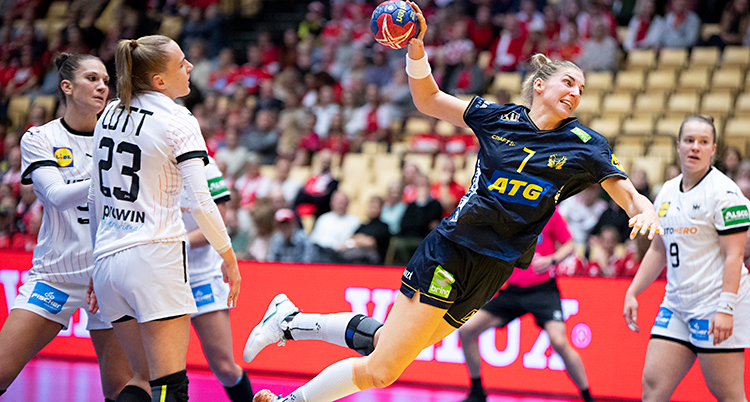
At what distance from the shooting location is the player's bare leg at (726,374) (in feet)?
12.6

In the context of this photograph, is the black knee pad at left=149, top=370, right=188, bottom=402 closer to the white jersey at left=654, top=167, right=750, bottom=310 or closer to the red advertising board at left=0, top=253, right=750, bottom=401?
the white jersey at left=654, top=167, right=750, bottom=310

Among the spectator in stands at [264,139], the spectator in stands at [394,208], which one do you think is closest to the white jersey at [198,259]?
the spectator in stands at [394,208]

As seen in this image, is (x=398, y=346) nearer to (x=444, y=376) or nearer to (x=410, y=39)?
(x=410, y=39)

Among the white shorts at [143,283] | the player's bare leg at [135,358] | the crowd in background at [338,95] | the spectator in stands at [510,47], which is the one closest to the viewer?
the white shorts at [143,283]

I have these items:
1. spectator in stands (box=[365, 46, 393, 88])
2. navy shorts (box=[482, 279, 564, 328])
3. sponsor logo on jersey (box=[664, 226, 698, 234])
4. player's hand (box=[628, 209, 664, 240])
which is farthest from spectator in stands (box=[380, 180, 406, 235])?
player's hand (box=[628, 209, 664, 240])

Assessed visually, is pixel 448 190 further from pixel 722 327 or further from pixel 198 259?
pixel 722 327

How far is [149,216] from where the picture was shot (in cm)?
311

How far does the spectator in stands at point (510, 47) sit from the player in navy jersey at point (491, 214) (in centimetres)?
808

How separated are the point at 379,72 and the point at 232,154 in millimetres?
2907

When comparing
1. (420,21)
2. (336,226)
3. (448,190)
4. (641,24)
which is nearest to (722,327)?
(420,21)

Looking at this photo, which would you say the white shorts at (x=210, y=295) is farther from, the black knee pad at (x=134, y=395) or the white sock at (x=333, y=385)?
the white sock at (x=333, y=385)

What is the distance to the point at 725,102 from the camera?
959 cm

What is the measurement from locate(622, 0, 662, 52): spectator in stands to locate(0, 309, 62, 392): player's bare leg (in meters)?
9.95

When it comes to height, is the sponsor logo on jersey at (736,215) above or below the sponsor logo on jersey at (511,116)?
below
